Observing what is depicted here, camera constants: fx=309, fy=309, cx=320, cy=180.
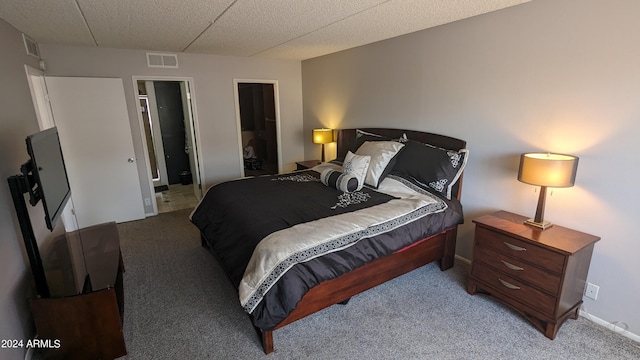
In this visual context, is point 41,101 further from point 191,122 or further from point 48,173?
point 48,173

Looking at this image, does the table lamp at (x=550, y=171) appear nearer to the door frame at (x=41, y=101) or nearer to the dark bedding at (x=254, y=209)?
the dark bedding at (x=254, y=209)

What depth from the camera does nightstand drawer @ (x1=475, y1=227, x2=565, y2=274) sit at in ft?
6.60

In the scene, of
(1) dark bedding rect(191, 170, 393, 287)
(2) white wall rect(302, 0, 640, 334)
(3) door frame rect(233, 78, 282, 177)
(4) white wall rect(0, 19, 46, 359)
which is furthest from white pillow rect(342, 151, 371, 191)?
(4) white wall rect(0, 19, 46, 359)

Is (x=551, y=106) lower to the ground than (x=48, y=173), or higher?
higher

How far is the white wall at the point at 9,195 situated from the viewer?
5.98ft

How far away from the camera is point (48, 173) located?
6.39 feet

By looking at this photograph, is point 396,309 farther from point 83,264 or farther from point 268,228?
point 83,264

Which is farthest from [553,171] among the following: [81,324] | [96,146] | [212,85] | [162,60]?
[96,146]

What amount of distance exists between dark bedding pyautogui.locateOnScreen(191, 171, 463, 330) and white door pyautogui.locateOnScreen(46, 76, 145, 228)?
1765mm

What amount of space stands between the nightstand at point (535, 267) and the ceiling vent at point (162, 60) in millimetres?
4218

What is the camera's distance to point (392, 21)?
274 cm

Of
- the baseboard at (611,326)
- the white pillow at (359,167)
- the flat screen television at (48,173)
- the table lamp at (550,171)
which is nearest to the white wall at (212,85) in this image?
the flat screen television at (48,173)

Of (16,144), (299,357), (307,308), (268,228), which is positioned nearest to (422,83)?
(268,228)

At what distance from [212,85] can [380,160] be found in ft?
9.57
